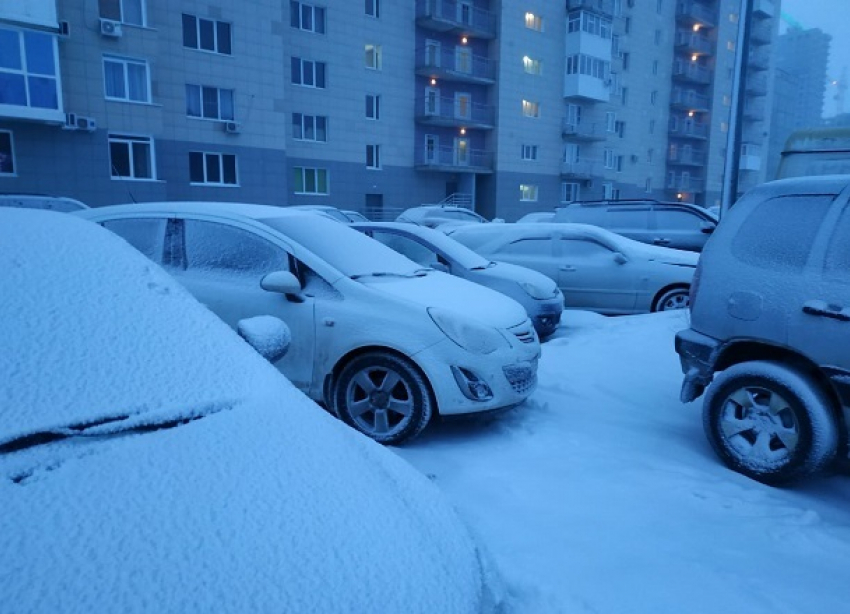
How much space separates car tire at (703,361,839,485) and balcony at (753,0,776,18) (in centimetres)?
5925

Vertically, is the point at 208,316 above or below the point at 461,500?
above

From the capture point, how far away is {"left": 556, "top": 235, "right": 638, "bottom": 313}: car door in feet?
28.6

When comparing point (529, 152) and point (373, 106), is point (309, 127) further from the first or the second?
point (529, 152)

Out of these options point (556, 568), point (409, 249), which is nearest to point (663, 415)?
point (556, 568)

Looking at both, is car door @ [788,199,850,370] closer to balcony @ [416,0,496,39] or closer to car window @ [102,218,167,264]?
car window @ [102,218,167,264]

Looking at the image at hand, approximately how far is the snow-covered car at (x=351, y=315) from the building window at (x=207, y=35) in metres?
22.8

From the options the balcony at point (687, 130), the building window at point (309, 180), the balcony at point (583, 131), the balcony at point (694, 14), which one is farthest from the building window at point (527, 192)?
the balcony at point (694, 14)

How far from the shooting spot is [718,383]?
382 cm

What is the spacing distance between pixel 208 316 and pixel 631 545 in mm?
2190

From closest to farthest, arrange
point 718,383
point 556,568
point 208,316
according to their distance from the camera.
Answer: point 208,316 → point 556,568 → point 718,383

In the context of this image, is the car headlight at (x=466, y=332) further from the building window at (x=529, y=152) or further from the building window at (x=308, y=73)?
the building window at (x=529, y=152)

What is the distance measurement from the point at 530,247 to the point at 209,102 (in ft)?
67.1

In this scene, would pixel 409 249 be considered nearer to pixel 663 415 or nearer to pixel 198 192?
pixel 663 415

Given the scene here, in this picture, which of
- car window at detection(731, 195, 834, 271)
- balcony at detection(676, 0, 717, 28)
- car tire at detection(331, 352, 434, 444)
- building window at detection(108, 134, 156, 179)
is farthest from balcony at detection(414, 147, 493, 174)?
car window at detection(731, 195, 834, 271)
